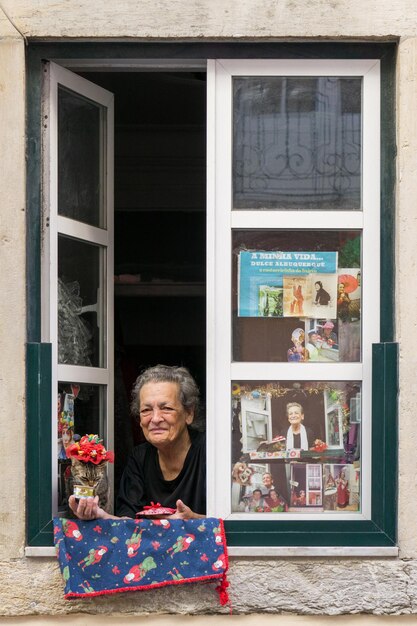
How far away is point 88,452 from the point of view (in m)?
5.48

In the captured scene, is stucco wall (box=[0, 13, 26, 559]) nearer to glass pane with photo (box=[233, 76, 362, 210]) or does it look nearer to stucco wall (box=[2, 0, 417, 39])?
stucco wall (box=[2, 0, 417, 39])

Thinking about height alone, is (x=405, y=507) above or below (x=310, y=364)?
below

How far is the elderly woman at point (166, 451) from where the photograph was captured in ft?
19.1

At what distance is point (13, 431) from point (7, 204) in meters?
0.91

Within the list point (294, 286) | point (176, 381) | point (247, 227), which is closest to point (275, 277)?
point (294, 286)

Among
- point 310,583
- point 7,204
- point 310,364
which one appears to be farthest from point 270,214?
point 310,583

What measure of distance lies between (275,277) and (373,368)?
548 millimetres

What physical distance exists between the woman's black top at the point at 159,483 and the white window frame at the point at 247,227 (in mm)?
278

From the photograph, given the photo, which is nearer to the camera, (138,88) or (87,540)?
(87,540)

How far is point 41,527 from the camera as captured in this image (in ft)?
18.1

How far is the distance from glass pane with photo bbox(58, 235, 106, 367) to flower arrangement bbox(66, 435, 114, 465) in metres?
0.40

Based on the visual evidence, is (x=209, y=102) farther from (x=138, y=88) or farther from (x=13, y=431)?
(x=138, y=88)

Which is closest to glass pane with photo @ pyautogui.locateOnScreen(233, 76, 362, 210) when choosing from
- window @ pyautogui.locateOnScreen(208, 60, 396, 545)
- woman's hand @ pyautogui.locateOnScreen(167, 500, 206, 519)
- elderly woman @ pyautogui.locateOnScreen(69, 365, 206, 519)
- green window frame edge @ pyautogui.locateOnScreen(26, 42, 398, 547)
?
window @ pyautogui.locateOnScreen(208, 60, 396, 545)

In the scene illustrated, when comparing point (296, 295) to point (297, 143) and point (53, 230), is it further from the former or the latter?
point (53, 230)
